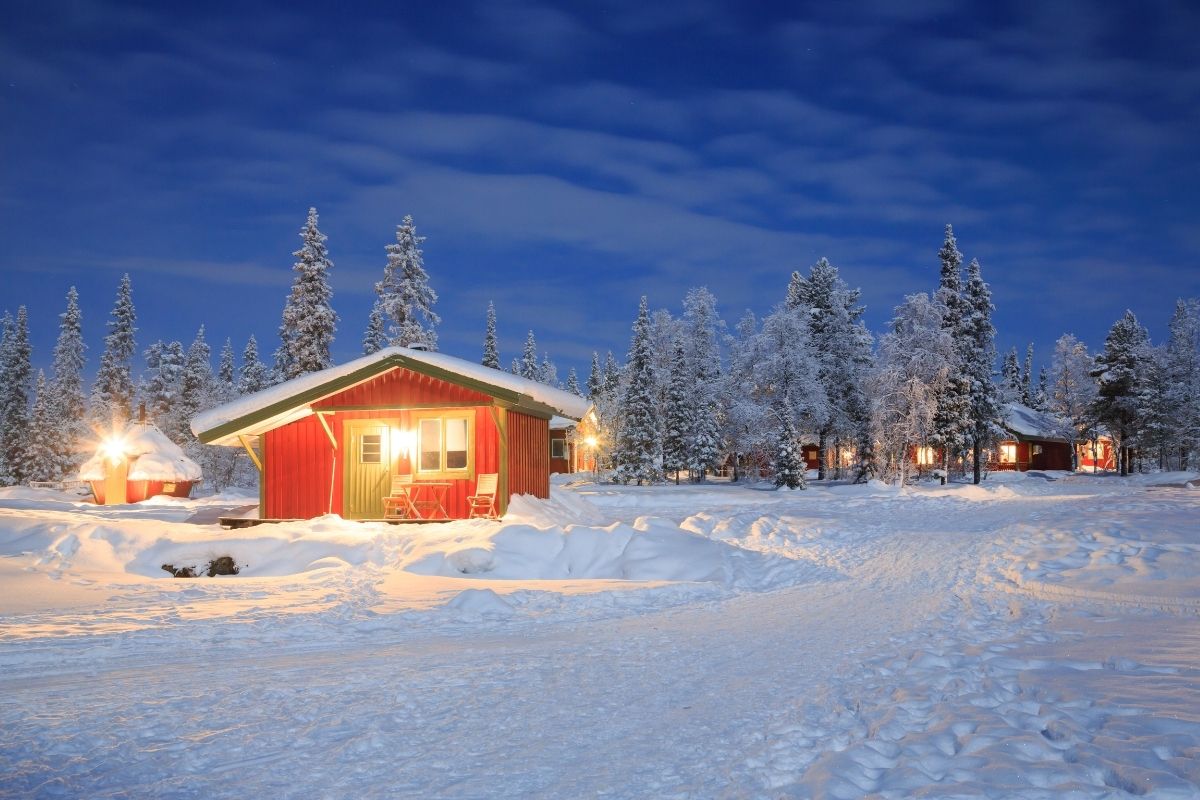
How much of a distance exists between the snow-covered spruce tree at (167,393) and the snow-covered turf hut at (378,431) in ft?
139

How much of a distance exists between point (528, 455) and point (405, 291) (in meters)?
22.7

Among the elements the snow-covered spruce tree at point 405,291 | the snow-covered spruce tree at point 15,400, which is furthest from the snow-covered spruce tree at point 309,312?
the snow-covered spruce tree at point 15,400

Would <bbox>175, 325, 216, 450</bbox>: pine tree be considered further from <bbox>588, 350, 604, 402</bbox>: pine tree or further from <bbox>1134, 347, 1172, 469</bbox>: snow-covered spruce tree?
<bbox>1134, 347, 1172, 469</bbox>: snow-covered spruce tree

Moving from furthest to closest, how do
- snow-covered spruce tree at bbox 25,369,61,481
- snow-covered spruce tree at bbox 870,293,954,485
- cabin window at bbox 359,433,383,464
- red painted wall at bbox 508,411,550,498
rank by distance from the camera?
1. snow-covered spruce tree at bbox 25,369,61,481
2. snow-covered spruce tree at bbox 870,293,954,485
3. red painted wall at bbox 508,411,550,498
4. cabin window at bbox 359,433,383,464

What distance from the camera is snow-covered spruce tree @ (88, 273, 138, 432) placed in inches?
2127

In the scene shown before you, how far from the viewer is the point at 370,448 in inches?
798

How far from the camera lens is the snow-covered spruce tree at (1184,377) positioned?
4606 centimetres

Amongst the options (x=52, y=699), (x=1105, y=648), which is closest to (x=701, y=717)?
(x=1105, y=648)

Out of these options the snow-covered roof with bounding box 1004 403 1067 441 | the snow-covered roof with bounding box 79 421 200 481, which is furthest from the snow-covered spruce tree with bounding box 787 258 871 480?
the snow-covered roof with bounding box 79 421 200 481

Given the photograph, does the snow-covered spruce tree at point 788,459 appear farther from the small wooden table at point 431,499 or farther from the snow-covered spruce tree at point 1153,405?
the snow-covered spruce tree at point 1153,405

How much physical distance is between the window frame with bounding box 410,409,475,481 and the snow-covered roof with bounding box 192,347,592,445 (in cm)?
104

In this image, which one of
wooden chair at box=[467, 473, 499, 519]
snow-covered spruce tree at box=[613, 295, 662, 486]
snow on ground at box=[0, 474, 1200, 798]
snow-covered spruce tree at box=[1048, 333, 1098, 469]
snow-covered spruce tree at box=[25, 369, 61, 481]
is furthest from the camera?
snow-covered spruce tree at box=[1048, 333, 1098, 469]

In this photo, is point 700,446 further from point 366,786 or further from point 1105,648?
point 366,786

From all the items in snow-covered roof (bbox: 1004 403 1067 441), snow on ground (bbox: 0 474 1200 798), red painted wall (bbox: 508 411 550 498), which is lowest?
snow on ground (bbox: 0 474 1200 798)
